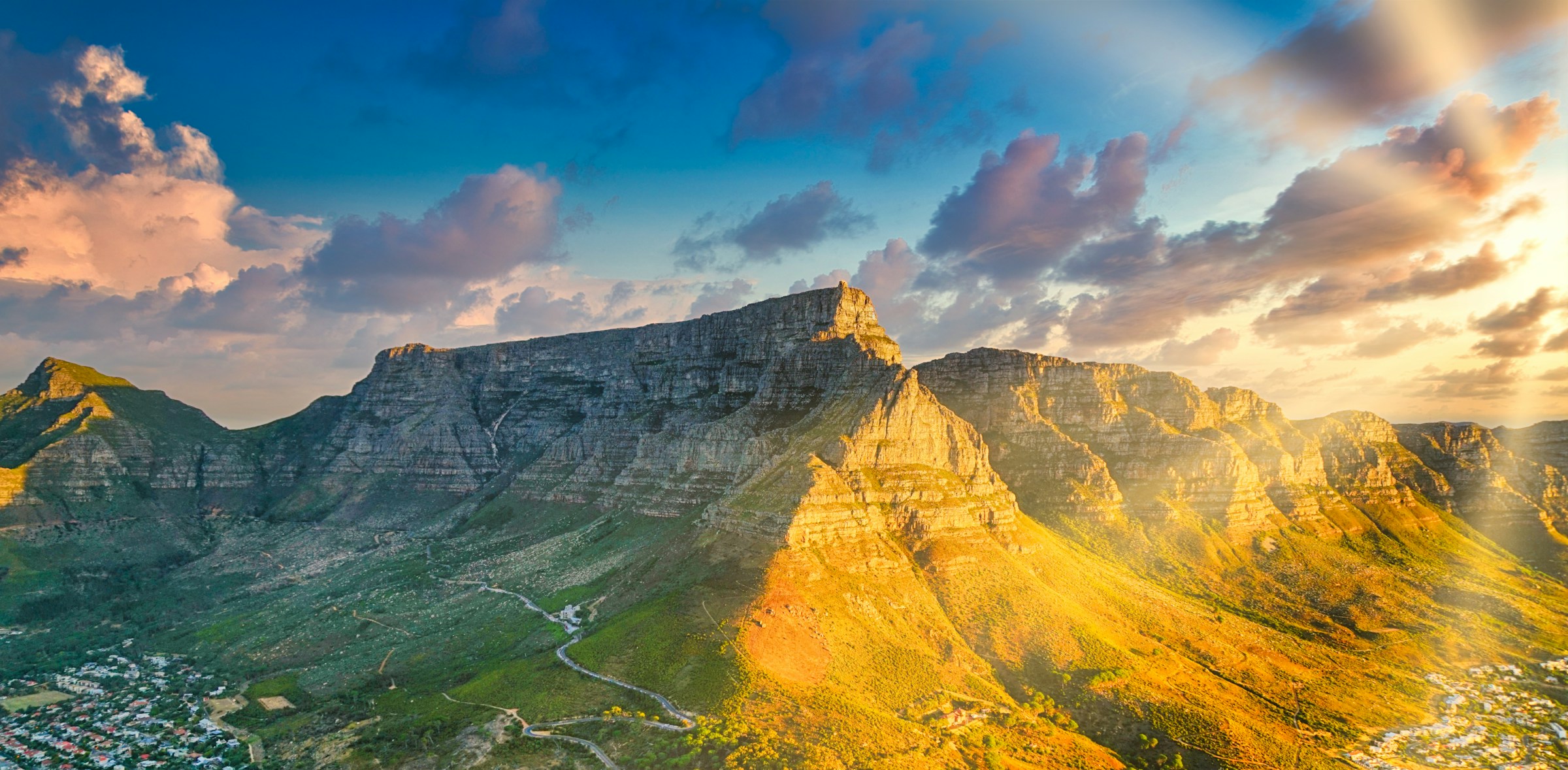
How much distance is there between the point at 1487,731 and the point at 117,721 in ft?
653

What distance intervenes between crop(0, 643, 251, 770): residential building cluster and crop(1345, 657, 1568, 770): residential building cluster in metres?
145

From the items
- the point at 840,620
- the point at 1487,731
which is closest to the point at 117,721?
the point at 840,620

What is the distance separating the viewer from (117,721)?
4358 inches

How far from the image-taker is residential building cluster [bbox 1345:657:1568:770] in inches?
4058

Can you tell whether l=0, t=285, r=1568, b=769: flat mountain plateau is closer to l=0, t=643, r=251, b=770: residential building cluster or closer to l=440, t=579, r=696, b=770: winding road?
l=440, t=579, r=696, b=770: winding road

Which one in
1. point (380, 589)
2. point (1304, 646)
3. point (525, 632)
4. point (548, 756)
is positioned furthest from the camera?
point (380, 589)

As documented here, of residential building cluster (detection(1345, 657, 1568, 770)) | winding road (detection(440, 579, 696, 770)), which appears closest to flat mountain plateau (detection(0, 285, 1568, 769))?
winding road (detection(440, 579, 696, 770))

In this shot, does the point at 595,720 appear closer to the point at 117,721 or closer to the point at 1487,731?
the point at 117,721

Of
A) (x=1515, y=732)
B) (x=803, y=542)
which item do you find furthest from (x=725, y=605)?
(x=1515, y=732)

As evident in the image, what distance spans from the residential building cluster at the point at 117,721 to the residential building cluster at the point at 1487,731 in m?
145

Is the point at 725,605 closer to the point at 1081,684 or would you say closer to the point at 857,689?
the point at 857,689

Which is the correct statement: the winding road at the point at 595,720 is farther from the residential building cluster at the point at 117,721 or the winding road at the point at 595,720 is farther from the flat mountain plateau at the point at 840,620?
the residential building cluster at the point at 117,721

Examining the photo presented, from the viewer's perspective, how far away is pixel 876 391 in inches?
5979

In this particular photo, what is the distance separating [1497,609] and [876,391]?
153764mm
